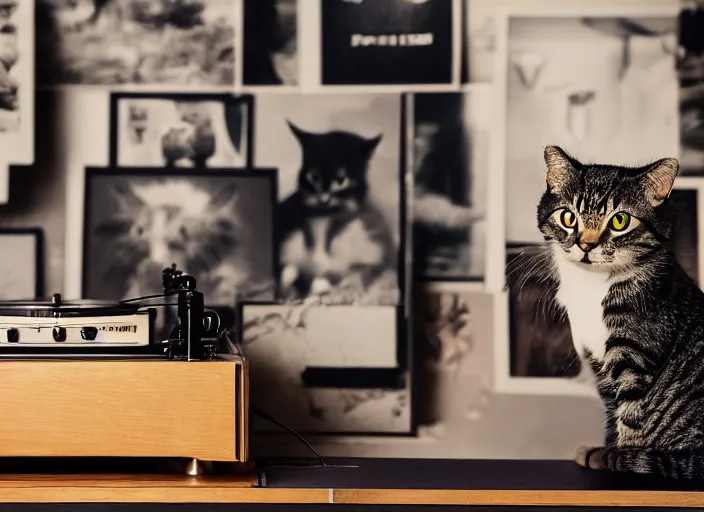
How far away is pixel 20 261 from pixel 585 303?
1.10 meters

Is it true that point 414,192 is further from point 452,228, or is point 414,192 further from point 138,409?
point 138,409

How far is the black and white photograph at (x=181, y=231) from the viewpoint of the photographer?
1.68 metres

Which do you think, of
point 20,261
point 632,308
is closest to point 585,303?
point 632,308

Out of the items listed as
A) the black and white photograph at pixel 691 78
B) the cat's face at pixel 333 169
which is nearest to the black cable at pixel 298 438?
the cat's face at pixel 333 169

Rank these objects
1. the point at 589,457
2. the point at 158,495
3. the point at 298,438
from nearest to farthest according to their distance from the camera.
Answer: the point at 158,495
the point at 589,457
the point at 298,438

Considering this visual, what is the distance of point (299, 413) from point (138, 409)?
44cm

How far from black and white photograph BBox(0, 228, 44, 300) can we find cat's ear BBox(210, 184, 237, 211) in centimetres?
34

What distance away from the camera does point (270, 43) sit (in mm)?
1698

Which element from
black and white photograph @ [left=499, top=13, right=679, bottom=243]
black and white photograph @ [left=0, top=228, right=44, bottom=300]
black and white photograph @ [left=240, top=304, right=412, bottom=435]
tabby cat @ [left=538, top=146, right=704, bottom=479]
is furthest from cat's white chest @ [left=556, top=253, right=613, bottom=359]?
black and white photograph @ [left=0, top=228, right=44, bottom=300]

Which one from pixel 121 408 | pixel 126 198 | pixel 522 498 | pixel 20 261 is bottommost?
pixel 522 498

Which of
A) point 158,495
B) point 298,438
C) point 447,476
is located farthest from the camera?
point 298,438

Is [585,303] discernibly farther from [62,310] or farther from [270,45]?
[62,310]

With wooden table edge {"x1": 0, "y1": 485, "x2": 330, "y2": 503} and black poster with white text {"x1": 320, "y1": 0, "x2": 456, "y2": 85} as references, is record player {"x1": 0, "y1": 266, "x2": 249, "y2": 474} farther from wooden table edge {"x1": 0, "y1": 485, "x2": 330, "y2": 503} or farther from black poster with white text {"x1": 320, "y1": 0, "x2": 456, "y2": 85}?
black poster with white text {"x1": 320, "y1": 0, "x2": 456, "y2": 85}

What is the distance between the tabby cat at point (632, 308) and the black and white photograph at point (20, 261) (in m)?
0.99
